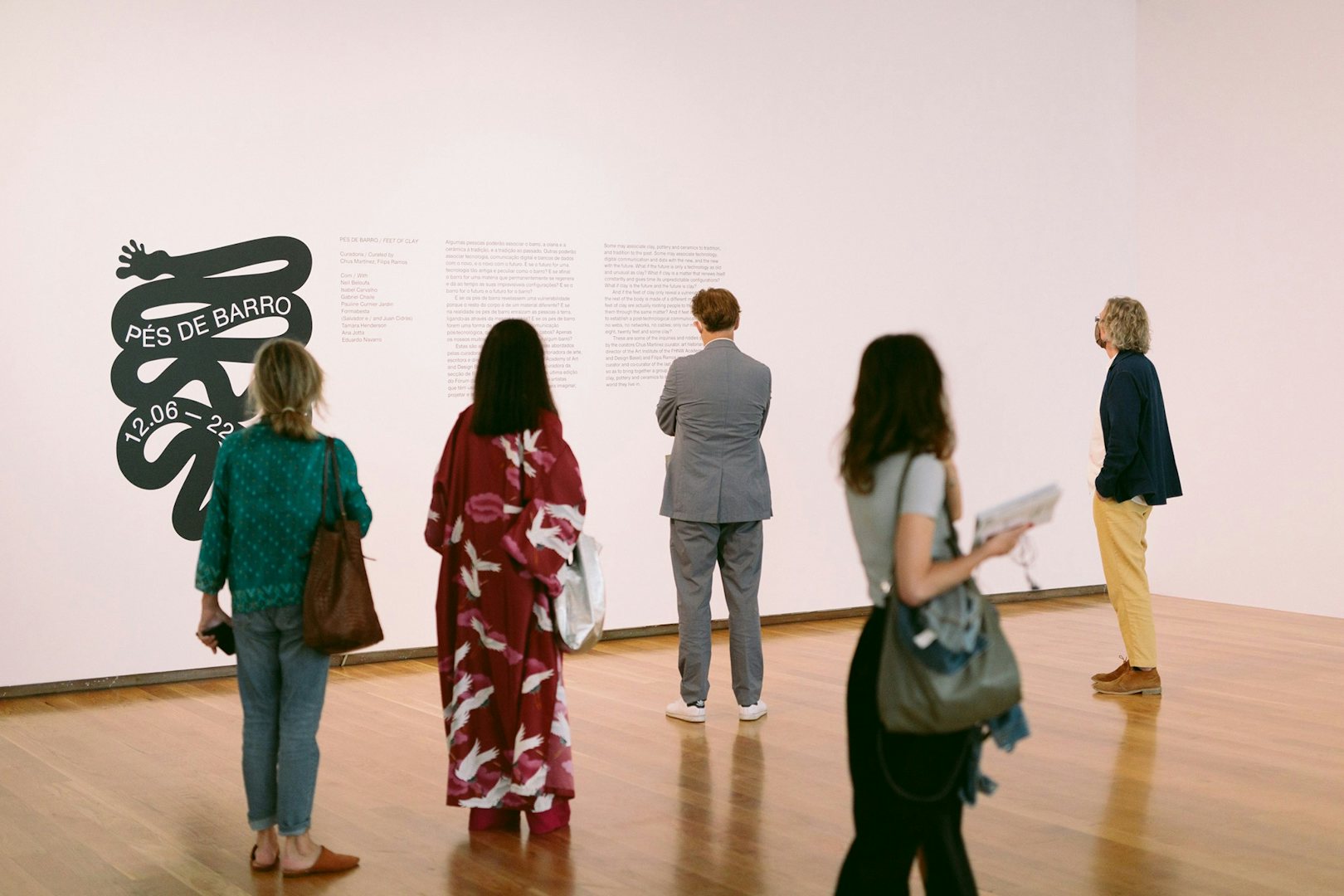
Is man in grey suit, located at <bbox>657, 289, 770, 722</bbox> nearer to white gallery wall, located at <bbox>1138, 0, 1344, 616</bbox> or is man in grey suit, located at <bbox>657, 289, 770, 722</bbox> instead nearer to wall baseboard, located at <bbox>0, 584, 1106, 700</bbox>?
wall baseboard, located at <bbox>0, 584, 1106, 700</bbox>

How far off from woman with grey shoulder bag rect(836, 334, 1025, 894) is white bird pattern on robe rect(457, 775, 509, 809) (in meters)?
1.76

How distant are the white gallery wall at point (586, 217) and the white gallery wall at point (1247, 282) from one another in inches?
4.4

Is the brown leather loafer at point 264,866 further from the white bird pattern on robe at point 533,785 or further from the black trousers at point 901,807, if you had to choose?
the black trousers at point 901,807

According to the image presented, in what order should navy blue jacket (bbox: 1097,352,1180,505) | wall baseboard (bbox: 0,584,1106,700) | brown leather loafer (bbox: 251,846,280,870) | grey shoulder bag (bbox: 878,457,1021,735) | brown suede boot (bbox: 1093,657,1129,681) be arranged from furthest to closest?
wall baseboard (bbox: 0,584,1106,700), brown suede boot (bbox: 1093,657,1129,681), navy blue jacket (bbox: 1097,352,1180,505), brown leather loafer (bbox: 251,846,280,870), grey shoulder bag (bbox: 878,457,1021,735)

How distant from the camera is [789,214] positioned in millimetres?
8453

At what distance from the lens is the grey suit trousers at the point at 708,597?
19.0 ft

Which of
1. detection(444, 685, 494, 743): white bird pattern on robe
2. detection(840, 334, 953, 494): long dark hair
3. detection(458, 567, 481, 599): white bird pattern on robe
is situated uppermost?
detection(840, 334, 953, 494): long dark hair

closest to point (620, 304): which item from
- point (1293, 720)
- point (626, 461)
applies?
point (626, 461)

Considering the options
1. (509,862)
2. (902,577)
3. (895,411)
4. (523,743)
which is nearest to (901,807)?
(902,577)

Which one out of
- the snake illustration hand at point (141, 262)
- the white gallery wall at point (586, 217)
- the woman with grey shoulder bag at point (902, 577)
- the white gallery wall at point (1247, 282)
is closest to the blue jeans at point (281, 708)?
the woman with grey shoulder bag at point (902, 577)

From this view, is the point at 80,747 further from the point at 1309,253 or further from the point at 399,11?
the point at 1309,253

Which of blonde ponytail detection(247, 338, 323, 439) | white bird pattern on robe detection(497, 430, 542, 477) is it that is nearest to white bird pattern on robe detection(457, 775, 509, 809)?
white bird pattern on robe detection(497, 430, 542, 477)

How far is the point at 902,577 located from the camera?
271 centimetres

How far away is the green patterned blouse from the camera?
151 inches
